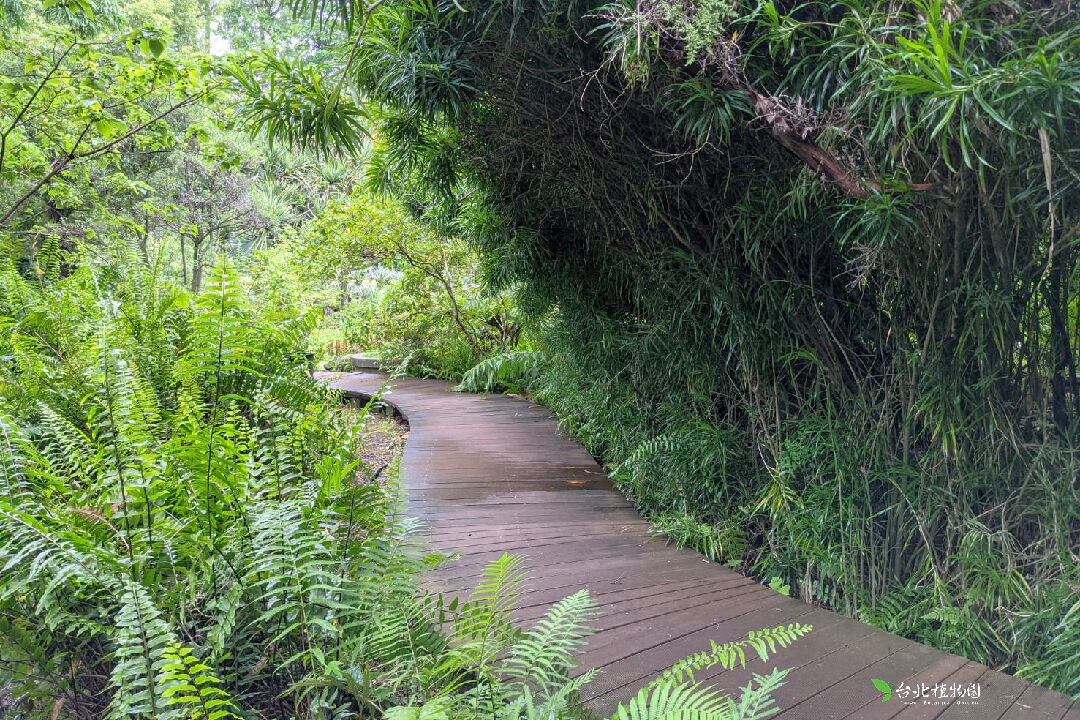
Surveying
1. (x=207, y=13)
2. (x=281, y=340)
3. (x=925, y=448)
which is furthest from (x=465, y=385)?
(x=207, y=13)

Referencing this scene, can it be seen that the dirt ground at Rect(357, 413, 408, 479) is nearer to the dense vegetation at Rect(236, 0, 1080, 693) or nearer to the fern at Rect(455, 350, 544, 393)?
the fern at Rect(455, 350, 544, 393)

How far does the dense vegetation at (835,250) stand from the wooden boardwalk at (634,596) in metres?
0.13

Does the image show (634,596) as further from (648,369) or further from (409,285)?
(409,285)

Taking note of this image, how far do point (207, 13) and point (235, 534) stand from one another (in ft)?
60.7

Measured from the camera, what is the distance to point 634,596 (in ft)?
7.28

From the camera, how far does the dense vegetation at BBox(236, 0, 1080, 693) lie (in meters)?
1.39

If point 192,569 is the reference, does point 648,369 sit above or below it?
above

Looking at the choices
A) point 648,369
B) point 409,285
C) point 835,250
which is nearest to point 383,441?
point 409,285

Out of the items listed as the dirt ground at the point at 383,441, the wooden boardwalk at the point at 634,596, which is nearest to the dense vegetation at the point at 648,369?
the wooden boardwalk at the point at 634,596

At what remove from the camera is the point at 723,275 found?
2.36 m

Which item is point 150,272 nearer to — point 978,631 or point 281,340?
point 281,340
